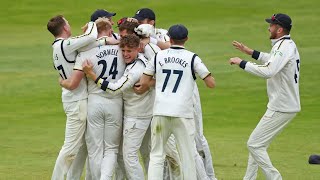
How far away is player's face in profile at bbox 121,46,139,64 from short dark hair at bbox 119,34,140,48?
47mm

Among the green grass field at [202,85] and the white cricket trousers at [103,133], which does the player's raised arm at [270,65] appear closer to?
the white cricket trousers at [103,133]

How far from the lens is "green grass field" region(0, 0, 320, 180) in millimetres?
17438

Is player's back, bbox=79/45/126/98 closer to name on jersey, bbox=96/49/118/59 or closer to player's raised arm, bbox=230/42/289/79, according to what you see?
name on jersey, bbox=96/49/118/59

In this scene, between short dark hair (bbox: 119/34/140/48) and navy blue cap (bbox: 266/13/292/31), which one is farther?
navy blue cap (bbox: 266/13/292/31)

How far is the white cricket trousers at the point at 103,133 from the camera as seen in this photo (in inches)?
532

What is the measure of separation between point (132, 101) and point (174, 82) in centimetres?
82

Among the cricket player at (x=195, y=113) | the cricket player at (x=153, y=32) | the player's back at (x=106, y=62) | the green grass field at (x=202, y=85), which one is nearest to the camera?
the player's back at (x=106, y=62)

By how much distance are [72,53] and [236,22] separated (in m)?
20.3

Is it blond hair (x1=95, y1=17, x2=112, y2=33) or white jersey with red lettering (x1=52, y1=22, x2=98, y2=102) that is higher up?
blond hair (x1=95, y1=17, x2=112, y2=33)

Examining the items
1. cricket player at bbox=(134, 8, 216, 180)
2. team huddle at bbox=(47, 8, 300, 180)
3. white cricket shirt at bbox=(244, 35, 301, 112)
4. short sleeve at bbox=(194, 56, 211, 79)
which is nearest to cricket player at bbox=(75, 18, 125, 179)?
team huddle at bbox=(47, 8, 300, 180)

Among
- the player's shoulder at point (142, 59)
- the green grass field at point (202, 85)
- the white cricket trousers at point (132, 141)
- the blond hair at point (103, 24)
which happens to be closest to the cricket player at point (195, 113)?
the player's shoulder at point (142, 59)

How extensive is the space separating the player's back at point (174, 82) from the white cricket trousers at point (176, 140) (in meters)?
0.11

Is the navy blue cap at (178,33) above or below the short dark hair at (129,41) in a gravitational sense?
above

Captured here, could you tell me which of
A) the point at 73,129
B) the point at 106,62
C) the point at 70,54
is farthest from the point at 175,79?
the point at 73,129
